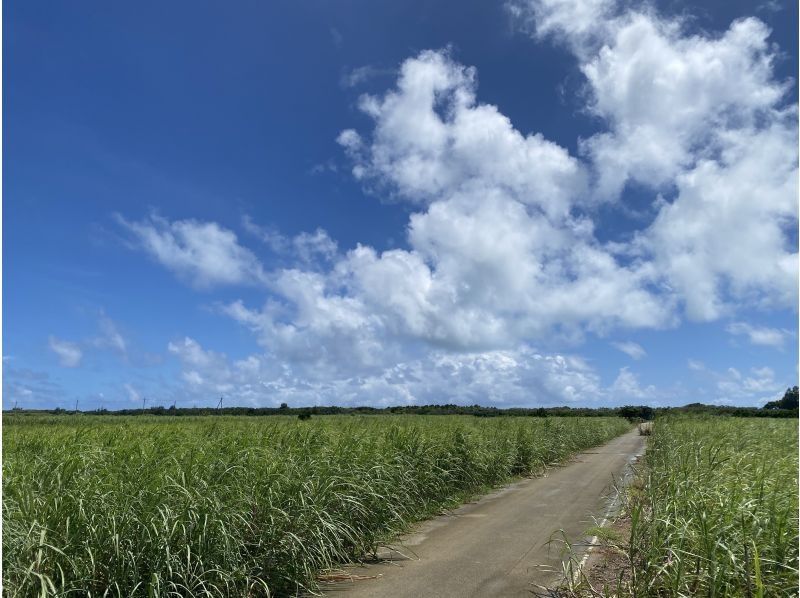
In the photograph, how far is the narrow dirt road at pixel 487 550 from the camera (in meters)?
6.88

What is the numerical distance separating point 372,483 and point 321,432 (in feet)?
11.6

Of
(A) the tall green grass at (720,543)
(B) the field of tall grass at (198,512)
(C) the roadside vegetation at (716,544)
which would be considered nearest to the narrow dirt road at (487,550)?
(B) the field of tall grass at (198,512)

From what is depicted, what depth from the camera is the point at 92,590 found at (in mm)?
5188

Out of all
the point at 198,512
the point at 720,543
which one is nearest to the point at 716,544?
the point at 720,543

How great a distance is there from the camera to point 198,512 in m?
5.91

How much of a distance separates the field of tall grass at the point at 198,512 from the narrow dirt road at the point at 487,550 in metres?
0.58

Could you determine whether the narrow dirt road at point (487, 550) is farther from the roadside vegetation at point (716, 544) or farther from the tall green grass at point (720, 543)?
the tall green grass at point (720, 543)

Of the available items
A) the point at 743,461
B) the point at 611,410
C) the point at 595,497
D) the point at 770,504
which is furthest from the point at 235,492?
the point at 611,410

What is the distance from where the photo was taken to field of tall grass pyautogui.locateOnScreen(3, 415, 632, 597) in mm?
5246

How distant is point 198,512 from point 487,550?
4.68 metres

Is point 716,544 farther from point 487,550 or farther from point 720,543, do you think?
point 487,550

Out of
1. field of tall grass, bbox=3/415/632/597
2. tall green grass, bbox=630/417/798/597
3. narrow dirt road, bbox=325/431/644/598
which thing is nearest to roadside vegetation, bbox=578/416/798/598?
tall green grass, bbox=630/417/798/597

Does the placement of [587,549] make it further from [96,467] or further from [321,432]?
[96,467]

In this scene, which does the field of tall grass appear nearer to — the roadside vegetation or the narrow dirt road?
the narrow dirt road
